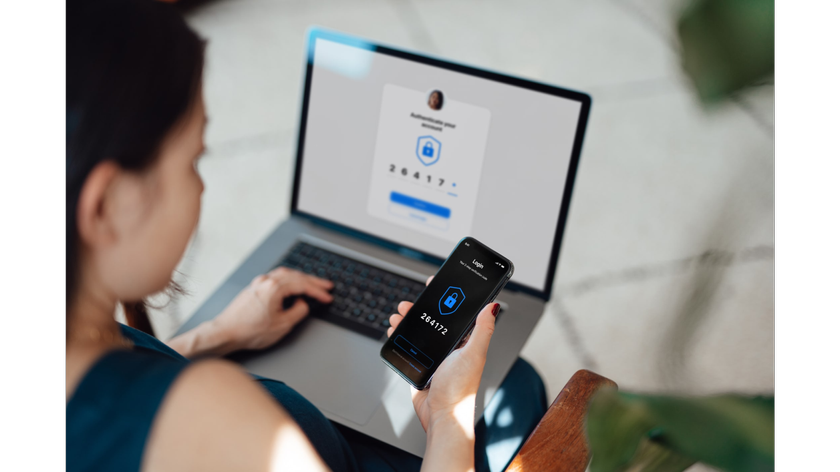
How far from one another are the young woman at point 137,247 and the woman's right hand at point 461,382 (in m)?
0.20

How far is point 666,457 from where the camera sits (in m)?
0.37

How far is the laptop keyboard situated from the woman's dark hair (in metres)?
0.45

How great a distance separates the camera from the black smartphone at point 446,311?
0.74 meters

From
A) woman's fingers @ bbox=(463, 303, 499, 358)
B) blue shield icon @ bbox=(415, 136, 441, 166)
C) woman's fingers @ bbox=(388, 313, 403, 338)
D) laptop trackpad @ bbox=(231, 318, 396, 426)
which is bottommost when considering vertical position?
laptop trackpad @ bbox=(231, 318, 396, 426)

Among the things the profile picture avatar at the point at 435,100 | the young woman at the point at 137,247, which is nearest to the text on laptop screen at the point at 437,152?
the profile picture avatar at the point at 435,100

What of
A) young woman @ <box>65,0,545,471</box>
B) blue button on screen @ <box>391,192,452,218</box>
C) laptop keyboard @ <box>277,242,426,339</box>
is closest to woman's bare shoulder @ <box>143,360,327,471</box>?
young woman @ <box>65,0,545,471</box>

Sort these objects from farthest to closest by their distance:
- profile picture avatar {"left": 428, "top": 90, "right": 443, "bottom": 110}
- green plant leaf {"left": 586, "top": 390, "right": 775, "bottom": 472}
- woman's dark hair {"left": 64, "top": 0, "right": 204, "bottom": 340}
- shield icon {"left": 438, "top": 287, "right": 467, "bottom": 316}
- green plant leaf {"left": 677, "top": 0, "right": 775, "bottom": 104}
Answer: profile picture avatar {"left": 428, "top": 90, "right": 443, "bottom": 110}
shield icon {"left": 438, "top": 287, "right": 467, "bottom": 316}
woman's dark hair {"left": 64, "top": 0, "right": 204, "bottom": 340}
green plant leaf {"left": 586, "top": 390, "right": 775, "bottom": 472}
green plant leaf {"left": 677, "top": 0, "right": 775, "bottom": 104}

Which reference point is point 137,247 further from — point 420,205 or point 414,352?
point 420,205

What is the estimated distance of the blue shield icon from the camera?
2.96 feet

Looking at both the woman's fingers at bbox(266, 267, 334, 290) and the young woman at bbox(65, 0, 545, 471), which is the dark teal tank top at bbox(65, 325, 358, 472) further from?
the woman's fingers at bbox(266, 267, 334, 290)

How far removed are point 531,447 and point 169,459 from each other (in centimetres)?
42

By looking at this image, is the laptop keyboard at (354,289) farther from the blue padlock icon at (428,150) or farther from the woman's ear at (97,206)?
the woman's ear at (97,206)
